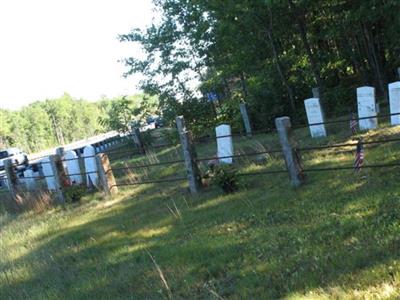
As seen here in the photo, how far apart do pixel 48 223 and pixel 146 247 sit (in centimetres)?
420

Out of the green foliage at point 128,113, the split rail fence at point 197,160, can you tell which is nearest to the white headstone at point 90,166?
the split rail fence at point 197,160

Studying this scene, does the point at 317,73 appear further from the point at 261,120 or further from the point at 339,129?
the point at 339,129

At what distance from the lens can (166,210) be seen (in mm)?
8961

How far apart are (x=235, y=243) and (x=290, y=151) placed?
89.8 inches

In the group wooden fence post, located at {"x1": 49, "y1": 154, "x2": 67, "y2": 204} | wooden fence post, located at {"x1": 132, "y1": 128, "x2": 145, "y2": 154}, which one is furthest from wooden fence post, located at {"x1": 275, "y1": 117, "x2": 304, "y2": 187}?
wooden fence post, located at {"x1": 132, "y1": 128, "x2": 145, "y2": 154}

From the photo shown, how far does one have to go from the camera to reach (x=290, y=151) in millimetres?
7895

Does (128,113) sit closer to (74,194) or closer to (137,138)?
(137,138)

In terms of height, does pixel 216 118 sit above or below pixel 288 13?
below

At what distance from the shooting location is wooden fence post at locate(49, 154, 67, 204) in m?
12.6

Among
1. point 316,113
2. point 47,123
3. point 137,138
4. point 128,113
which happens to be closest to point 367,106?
point 316,113

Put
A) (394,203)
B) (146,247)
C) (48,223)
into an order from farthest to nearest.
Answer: (48,223) < (146,247) < (394,203)

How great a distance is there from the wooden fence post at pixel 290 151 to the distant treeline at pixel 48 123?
84.4m

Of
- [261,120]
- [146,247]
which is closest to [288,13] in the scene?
[261,120]

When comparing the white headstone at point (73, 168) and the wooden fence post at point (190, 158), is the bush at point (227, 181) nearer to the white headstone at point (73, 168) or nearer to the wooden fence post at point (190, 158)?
the wooden fence post at point (190, 158)
